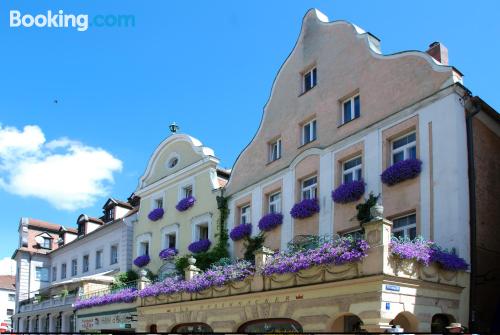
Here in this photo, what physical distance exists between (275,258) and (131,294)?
10.9m

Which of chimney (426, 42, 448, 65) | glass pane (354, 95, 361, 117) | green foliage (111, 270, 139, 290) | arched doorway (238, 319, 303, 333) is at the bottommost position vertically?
arched doorway (238, 319, 303, 333)

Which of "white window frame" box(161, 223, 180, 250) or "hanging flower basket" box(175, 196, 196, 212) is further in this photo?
"white window frame" box(161, 223, 180, 250)

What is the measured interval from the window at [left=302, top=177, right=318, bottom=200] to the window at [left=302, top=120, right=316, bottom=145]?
1.62 metres

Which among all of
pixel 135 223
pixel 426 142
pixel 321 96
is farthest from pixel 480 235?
pixel 135 223

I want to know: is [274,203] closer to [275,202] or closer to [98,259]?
[275,202]

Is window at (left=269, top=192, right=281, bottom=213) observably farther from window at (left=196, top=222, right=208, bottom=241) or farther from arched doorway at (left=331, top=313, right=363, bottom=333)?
arched doorway at (left=331, top=313, right=363, bottom=333)

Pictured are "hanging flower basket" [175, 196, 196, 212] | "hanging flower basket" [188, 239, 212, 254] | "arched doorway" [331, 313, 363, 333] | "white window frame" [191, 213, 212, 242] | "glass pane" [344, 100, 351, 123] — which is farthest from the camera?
"hanging flower basket" [175, 196, 196, 212]

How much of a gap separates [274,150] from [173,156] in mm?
8766

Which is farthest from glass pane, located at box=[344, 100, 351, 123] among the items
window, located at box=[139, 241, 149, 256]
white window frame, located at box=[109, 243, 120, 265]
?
white window frame, located at box=[109, 243, 120, 265]

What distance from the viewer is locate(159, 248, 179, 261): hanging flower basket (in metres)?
28.6

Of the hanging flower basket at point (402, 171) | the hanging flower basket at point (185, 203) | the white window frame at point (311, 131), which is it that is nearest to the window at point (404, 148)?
the hanging flower basket at point (402, 171)

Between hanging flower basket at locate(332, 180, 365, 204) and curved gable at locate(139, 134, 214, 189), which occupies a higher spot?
curved gable at locate(139, 134, 214, 189)

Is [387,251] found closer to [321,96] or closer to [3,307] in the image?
[321,96]

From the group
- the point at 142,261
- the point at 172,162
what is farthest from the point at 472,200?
the point at 142,261
